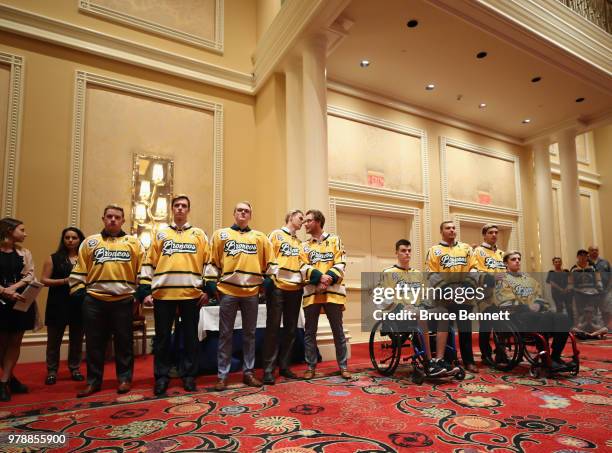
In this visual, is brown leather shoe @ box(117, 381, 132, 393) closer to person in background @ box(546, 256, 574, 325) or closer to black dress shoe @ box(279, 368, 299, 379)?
black dress shoe @ box(279, 368, 299, 379)

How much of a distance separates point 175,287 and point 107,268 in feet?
1.84

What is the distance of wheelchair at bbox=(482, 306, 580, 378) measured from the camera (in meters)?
3.70

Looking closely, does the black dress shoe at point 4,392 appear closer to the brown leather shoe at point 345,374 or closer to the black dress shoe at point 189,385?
the black dress shoe at point 189,385

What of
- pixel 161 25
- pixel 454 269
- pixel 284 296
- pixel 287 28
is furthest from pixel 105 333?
pixel 161 25

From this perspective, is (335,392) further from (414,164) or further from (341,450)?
(414,164)

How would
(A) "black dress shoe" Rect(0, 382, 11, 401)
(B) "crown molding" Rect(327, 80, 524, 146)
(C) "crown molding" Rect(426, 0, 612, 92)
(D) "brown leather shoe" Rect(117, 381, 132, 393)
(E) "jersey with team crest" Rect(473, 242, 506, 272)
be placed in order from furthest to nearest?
(B) "crown molding" Rect(327, 80, 524, 146) → (C) "crown molding" Rect(426, 0, 612, 92) → (E) "jersey with team crest" Rect(473, 242, 506, 272) → (D) "brown leather shoe" Rect(117, 381, 132, 393) → (A) "black dress shoe" Rect(0, 382, 11, 401)

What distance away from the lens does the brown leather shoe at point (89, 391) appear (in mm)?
3181

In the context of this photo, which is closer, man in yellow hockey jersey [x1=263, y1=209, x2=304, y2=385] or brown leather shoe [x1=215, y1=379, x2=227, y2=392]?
brown leather shoe [x1=215, y1=379, x2=227, y2=392]

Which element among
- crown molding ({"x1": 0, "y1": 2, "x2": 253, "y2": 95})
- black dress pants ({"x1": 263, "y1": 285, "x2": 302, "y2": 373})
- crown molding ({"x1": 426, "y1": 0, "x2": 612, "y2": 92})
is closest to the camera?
black dress pants ({"x1": 263, "y1": 285, "x2": 302, "y2": 373})

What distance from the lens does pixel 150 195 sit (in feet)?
19.8

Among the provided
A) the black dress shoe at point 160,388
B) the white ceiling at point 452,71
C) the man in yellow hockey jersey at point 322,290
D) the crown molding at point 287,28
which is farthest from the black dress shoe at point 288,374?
the white ceiling at point 452,71

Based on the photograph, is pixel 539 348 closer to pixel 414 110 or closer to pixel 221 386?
pixel 221 386

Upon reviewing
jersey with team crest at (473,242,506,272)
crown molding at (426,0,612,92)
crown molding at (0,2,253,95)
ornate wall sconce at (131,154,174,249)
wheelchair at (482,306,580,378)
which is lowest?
wheelchair at (482,306,580,378)

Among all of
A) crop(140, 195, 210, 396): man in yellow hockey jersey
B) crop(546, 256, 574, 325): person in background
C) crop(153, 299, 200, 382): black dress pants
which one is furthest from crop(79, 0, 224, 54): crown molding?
crop(546, 256, 574, 325): person in background
